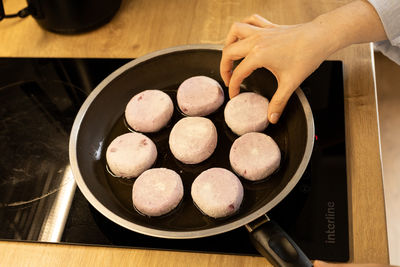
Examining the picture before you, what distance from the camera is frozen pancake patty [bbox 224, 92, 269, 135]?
915 mm

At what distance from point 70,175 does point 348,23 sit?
2.32 feet

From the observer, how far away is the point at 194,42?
45.8 inches

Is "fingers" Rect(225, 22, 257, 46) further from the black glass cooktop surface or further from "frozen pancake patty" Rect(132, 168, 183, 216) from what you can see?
"frozen pancake patty" Rect(132, 168, 183, 216)

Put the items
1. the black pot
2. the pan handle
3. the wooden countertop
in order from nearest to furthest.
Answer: the pan handle < the wooden countertop < the black pot

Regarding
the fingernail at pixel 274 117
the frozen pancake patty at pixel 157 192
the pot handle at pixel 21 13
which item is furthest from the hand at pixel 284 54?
the pot handle at pixel 21 13

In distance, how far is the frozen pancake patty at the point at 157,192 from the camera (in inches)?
32.1

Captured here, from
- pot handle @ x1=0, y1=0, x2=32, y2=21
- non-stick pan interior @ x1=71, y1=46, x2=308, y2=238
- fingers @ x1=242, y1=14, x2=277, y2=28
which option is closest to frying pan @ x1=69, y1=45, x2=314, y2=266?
non-stick pan interior @ x1=71, y1=46, x2=308, y2=238

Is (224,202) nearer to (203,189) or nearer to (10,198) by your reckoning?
(203,189)

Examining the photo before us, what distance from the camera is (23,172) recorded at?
96 cm

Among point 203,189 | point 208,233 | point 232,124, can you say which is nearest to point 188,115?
point 232,124

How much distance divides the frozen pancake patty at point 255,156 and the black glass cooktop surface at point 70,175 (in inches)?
3.1

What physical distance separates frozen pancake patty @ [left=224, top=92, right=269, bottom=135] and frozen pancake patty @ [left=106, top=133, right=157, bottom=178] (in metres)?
0.19

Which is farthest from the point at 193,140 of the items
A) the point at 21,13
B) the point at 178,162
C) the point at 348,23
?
the point at 21,13

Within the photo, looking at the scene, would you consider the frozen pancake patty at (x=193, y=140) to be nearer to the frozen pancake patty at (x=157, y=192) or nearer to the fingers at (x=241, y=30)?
the frozen pancake patty at (x=157, y=192)
